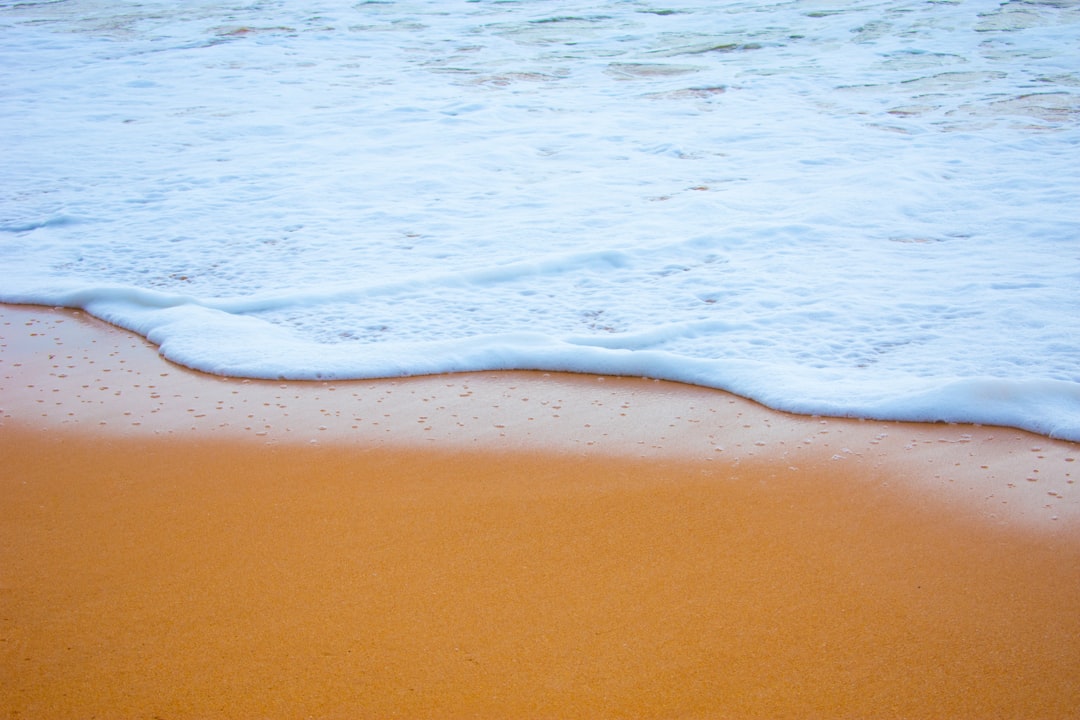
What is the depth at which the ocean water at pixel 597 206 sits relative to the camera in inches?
113

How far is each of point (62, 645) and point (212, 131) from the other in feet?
16.2

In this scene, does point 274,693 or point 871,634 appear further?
point 871,634

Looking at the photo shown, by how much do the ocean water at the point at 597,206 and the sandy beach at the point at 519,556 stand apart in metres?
0.26

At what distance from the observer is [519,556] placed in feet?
6.18

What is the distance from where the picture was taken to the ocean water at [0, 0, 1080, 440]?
287cm

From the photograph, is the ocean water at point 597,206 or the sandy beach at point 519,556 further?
the ocean water at point 597,206

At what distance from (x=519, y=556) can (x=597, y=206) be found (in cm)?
279

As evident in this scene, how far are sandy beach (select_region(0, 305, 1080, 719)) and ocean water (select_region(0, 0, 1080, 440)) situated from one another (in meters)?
0.26

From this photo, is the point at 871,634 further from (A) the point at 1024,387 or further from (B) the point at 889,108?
(B) the point at 889,108

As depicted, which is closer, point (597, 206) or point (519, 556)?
point (519, 556)

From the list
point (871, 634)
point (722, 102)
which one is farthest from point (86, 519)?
point (722, 102)

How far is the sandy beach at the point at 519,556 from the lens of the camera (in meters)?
1.53

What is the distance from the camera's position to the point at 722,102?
6.41 m

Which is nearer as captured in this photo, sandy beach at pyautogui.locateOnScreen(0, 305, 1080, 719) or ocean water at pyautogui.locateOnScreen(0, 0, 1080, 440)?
sandy beach at pyautogui.locateOnScreen(0, 305, 1080, 719)
